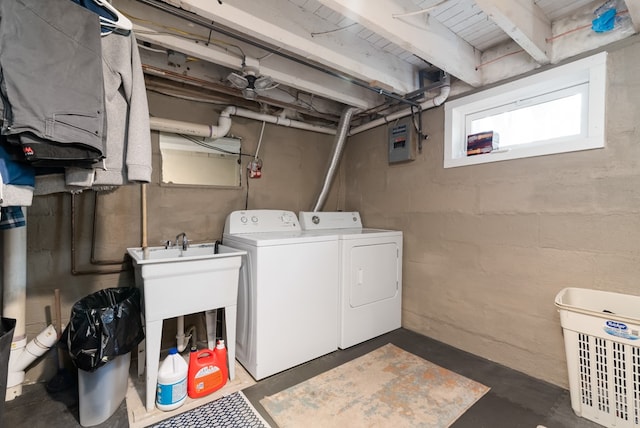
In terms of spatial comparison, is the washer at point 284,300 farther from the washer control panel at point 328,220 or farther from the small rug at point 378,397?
the washer control panel at point 328,220

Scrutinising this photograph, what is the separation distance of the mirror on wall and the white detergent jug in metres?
1.41

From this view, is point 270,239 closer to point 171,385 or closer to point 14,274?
point 171,385

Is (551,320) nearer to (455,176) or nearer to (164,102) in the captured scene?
(455,176)

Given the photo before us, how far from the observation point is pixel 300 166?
10.1 feet

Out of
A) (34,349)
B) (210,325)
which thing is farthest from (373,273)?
(34,349)

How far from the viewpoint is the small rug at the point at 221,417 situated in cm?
150

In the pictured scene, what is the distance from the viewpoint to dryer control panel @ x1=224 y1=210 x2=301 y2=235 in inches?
92.6

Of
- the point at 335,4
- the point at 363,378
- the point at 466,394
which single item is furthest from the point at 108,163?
the point at 466,394

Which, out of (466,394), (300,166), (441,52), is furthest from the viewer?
(300,166)

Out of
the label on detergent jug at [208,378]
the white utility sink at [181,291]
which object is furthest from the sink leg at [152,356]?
the label on detergent jug at [208,378]

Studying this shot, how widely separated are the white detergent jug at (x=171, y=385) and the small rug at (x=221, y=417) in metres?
0.08

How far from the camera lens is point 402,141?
2686mm

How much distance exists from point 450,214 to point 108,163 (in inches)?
91.9

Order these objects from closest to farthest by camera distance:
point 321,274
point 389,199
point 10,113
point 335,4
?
point 10,113, point 335,4, point 321,274, point 389,199
